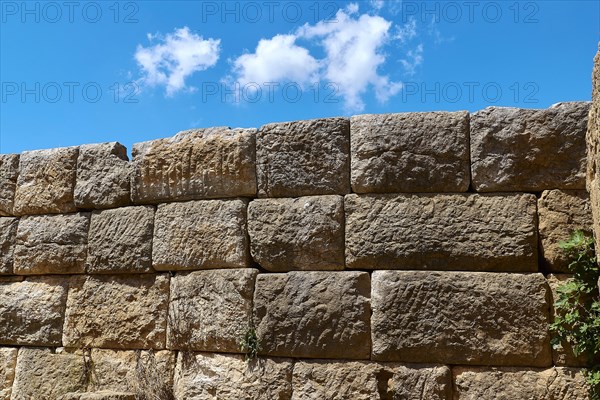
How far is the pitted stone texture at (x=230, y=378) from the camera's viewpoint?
230 inches

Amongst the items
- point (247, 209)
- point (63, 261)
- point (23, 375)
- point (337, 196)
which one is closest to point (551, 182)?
point (337, 196)

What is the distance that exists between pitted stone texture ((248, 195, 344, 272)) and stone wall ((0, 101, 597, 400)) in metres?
0.01

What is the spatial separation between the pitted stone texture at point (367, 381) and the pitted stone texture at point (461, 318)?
107mm

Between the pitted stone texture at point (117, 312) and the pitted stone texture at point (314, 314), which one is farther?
the pitted stone texture at point (117, 312)

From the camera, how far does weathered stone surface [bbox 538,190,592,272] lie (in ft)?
18.0

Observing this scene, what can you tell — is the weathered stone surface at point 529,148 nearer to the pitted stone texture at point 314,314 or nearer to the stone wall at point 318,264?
the stone wall at point 318,264

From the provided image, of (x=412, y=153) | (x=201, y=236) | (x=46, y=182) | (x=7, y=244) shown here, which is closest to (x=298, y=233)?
(x=201, y=236)

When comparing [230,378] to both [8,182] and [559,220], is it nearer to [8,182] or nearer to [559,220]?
[559,220]

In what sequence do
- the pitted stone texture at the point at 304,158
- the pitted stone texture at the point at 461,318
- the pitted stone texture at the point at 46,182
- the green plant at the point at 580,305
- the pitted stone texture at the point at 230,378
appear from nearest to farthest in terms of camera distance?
the green plant at the point at 580,305 < the pitted stone texture at the point at 461,318 < the pitted stone texture at the point at 230,378 < the pitted stone texture at the point at 304,158 < the pitted stone texture at the point at 46,182

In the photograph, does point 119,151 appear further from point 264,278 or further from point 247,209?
point 264,278

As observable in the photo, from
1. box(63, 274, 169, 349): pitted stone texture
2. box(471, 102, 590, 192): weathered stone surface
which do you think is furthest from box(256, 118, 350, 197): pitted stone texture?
box(63, 274, 169, 349): pitted stone texture

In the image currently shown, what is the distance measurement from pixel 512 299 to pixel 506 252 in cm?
39

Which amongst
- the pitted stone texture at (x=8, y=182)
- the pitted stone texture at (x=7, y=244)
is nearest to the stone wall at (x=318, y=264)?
the pitted stone texture at (x=7, y=244)

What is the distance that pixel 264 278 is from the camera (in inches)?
237
